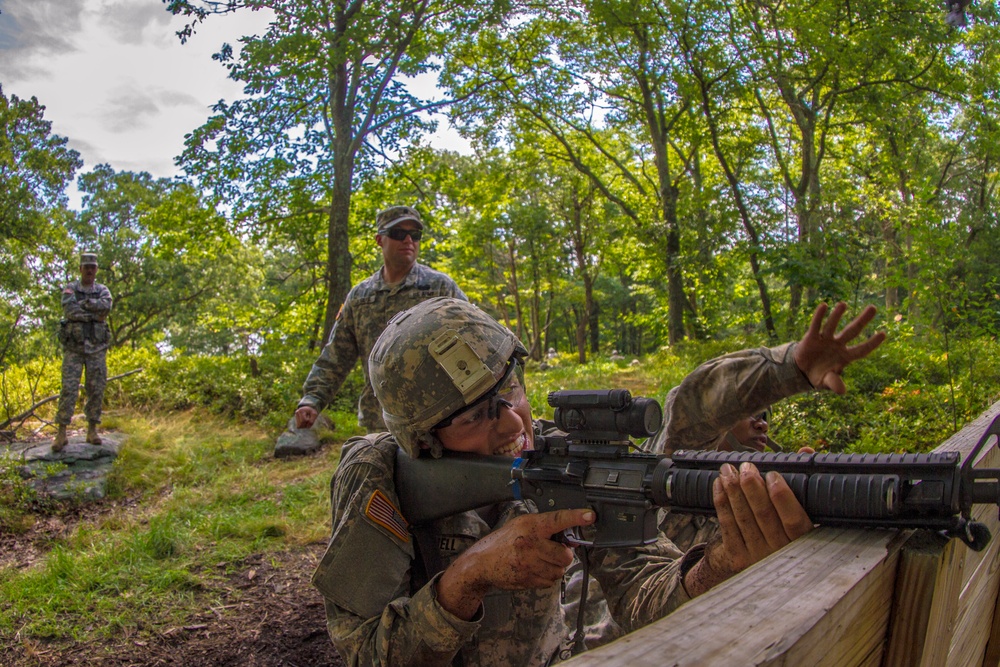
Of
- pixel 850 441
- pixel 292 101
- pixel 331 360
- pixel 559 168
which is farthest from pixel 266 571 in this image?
pixel 559 168

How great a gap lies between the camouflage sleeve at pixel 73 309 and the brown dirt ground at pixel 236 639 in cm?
570

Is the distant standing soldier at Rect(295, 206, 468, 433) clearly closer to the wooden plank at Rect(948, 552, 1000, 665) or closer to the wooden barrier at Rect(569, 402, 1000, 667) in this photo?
the wooden plank at Rect(948, 552, 1000, 665)

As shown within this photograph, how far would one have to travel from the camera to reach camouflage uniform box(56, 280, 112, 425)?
885cm

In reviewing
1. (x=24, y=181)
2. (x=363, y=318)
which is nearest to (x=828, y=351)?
(x=363, y=318)

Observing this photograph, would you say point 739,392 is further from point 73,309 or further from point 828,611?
point 73,309

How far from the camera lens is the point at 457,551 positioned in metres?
2.01

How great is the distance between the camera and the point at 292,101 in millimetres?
11648

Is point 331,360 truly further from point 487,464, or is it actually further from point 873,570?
point 873,570

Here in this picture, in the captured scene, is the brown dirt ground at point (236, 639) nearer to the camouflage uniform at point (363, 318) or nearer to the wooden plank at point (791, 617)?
the camouflage uniform at point (363, 318)

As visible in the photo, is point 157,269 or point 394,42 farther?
point 157,269

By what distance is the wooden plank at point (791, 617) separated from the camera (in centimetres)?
71

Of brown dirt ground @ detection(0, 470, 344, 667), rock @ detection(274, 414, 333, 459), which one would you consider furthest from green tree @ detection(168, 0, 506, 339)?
brown dirt ground @ detection(0, 470, 344, 667)

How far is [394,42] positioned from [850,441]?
936cm

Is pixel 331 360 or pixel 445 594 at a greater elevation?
pixel 331 360
